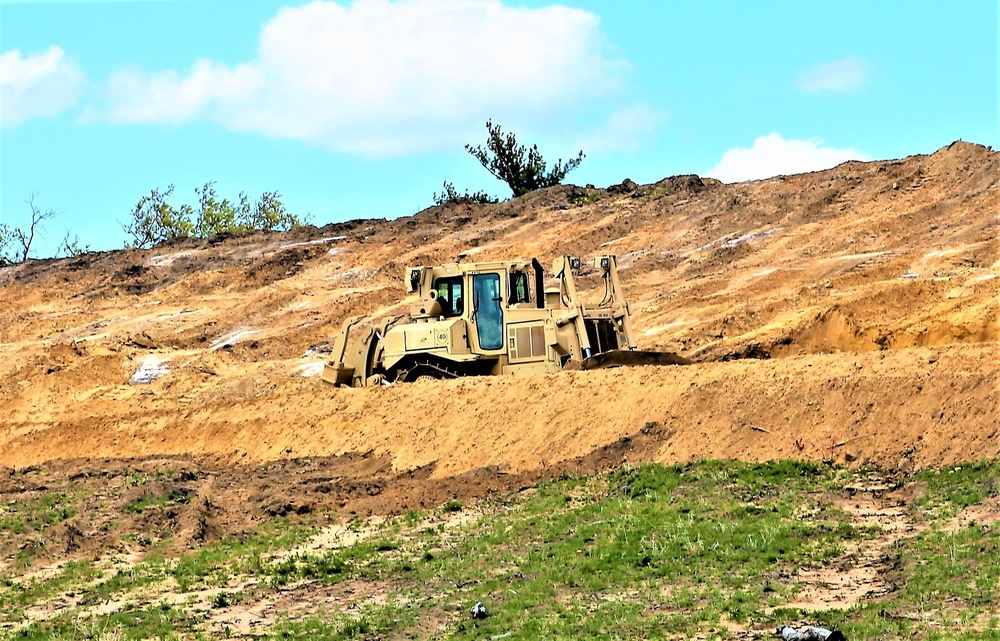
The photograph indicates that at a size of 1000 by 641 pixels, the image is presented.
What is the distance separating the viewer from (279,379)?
37.3 m

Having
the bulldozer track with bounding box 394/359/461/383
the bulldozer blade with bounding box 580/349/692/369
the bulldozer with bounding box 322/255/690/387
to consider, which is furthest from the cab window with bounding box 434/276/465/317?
the bulldozer blade with bounding box 580/349/692/369

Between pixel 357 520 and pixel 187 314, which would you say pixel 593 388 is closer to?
pixel 357 520

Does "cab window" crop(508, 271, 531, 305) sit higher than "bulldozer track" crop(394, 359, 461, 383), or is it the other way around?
"cab window" crop(508, 271, 531, 305)

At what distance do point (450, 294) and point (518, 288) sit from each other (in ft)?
4.56

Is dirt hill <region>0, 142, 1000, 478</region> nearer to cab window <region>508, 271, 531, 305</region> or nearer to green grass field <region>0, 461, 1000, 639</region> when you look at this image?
green grass field <region>0, 461, 1000, 639</region>

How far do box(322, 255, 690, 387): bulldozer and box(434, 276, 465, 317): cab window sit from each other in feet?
0.06

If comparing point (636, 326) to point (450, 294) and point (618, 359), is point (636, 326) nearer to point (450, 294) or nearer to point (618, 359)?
point (450, 294)

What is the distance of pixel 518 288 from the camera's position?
2742cm

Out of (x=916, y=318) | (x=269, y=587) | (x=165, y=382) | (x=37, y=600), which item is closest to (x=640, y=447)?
(x=269, y=587)

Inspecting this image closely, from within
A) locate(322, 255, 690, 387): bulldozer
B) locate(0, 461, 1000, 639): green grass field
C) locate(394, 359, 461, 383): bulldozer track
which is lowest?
locate(0, 461, 1000, 639): green grass field

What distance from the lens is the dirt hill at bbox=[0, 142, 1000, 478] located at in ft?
65.2

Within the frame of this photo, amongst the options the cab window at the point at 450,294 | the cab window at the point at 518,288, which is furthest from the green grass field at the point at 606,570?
the cab window at the point at 450,294

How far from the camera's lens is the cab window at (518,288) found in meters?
27.3

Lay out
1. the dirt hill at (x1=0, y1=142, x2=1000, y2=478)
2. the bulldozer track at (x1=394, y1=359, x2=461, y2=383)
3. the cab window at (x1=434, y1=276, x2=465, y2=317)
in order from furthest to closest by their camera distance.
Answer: the cab window at (x1=434, y1=276, x2=465, y2=317)
the bulldozer track at (x1=394, y1=359, x2=461, y2=383)
the dirt hill at (x1=0, y1=142, x2=1000, y2=478)
